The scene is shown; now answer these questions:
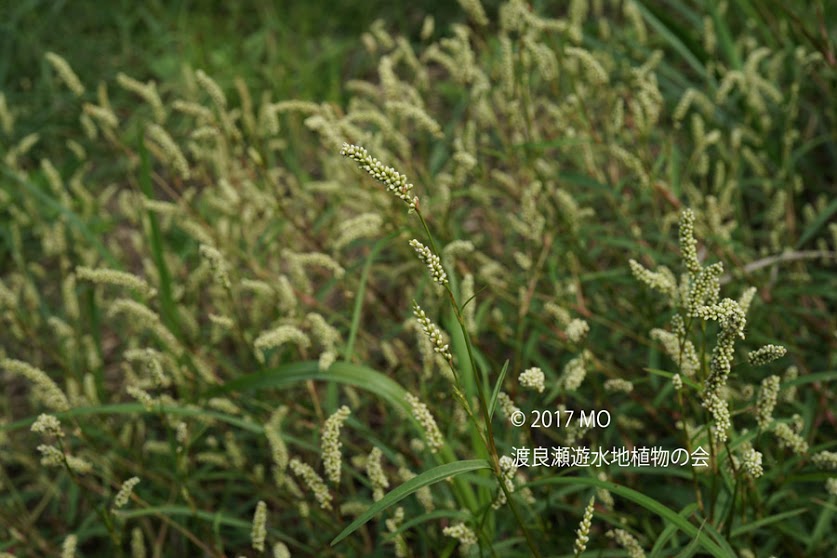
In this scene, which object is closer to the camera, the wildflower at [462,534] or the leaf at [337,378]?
the wildflower at [462,534]

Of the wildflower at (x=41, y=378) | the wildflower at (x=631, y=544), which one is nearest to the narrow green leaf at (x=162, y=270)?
the wildflower at (x=41, y=378)

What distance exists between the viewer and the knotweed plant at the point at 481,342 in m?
2.04

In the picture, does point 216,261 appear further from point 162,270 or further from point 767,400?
point 767,400

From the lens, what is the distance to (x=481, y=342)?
110 inches

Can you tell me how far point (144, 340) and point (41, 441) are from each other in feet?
1.80

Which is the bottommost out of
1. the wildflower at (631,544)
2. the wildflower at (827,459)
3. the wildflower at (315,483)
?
the wildflower at (315,483)

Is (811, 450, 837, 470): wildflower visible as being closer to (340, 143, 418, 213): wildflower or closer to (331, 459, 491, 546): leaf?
(331, 459, 491, 546): leaf

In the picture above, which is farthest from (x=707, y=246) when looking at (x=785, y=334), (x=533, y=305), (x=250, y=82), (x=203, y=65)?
(x=203, y=65)

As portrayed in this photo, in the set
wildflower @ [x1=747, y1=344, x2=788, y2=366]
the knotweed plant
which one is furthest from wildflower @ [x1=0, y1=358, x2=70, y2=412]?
wildflower @ [x1=747, y1=344, x2=788, y2=366]

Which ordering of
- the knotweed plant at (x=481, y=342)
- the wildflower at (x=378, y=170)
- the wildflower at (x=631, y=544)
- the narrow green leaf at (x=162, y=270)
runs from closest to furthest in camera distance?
the wildflower at (x=378, y=170)
the wildflower at (x=631, y=544)
the knotweed plant at (x=481, y=342)
the narrow green leaf at (x=162, y=270)

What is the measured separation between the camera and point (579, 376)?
191 cm

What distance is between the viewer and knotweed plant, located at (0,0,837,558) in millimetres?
2035

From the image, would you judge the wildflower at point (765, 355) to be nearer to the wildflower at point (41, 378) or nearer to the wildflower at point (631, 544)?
the wildflower at point (631, 544)

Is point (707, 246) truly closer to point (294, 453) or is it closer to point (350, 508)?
point (350, 508)
